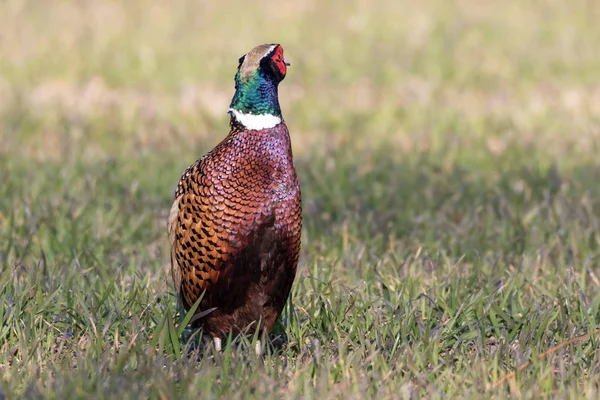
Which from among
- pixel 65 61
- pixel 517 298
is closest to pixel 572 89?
pixel 65 61

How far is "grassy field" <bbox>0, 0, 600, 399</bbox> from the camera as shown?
3.70m

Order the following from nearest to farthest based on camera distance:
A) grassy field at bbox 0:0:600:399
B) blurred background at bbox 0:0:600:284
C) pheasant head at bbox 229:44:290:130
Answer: grassy field at bbox 0:0:600:399 < pheasant head at bbox 229:44:290:130 < blurred background at bbox 0:0:600:284

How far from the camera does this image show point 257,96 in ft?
12.5

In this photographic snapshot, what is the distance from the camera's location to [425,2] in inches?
480

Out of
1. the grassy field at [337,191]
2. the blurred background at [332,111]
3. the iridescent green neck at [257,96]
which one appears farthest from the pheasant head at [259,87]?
Answer: the blurred background at [332,111]

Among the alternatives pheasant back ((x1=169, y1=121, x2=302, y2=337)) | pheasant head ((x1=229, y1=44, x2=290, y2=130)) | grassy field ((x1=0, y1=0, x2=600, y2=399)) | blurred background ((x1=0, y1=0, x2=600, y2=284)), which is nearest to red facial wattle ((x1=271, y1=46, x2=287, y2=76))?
pheasant head ((x1=229, y1=44, x2=290, y2=130))

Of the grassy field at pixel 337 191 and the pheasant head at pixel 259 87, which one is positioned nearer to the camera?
the grassy field at pixel 337 191

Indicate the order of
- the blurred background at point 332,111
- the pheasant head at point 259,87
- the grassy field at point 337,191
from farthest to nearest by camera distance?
the blurred background at point 332,111 < the pheasant head at point 259,87 < the grassy field at point 337,191

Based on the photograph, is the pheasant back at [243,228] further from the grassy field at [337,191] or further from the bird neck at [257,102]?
the grassy field at [337,191]

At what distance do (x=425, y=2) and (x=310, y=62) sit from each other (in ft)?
9.52

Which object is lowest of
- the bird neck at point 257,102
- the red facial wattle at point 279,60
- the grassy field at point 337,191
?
the grassy field at point 337,191

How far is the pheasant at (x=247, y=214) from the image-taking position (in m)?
3.73

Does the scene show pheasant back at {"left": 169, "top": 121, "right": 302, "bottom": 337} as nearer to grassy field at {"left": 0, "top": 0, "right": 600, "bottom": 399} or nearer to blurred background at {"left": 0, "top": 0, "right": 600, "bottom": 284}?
grassy field at {"left": 0, "top": 0, "right": 600, "bottom": 399}

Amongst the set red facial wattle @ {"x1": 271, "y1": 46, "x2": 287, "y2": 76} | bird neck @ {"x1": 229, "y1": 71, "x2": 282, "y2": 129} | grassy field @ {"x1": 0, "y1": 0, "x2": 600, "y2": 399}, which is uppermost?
red facial wattle @ {"x1": 271, "y1": 46, "x2": 287, "y2": 76}
